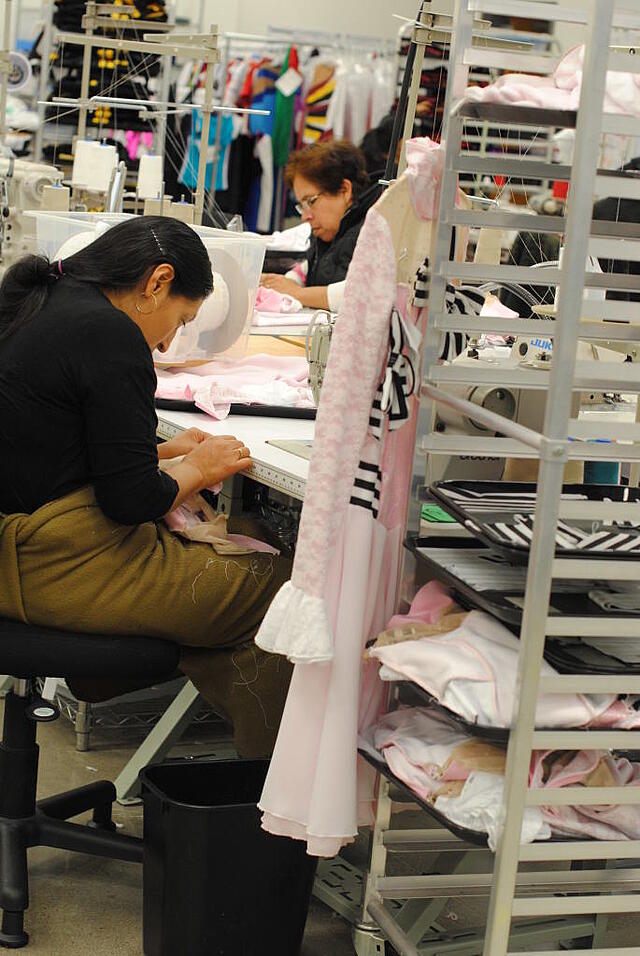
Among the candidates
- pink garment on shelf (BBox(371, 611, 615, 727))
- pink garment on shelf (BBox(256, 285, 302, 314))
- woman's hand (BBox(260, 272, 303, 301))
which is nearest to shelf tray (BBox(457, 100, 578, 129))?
pink garment on shelf (BBox(371, 611, 615, 727))

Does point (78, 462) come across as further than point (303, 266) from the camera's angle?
No

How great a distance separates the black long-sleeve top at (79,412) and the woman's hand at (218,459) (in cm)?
15

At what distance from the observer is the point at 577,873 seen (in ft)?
6.72

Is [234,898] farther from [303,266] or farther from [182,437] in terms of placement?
[303,266]

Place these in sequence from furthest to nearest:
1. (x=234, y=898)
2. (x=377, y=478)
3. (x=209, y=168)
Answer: (x=209, y=168), (x=234, y=898), (x=377, y=478)

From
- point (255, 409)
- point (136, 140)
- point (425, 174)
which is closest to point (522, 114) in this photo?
point (425, 174)

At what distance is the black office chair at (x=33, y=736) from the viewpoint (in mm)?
2400

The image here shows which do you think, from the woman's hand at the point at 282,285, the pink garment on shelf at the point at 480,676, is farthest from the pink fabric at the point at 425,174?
the woman's hand at the point at 282,285

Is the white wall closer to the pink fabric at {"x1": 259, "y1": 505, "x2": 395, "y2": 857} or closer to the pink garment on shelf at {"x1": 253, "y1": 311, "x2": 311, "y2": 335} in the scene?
the pink garment on shelf at {"x1": 253, "y1": 311, "x2": 311, "y2": 335}

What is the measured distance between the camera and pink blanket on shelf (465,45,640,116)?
183 centimetres

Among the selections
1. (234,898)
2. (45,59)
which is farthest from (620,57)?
(45,59)

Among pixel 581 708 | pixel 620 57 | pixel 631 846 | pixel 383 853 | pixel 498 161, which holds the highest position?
pixel 620 57

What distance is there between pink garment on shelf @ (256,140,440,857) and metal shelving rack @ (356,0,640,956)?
102 millimetres

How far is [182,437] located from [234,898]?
946 millimetres
